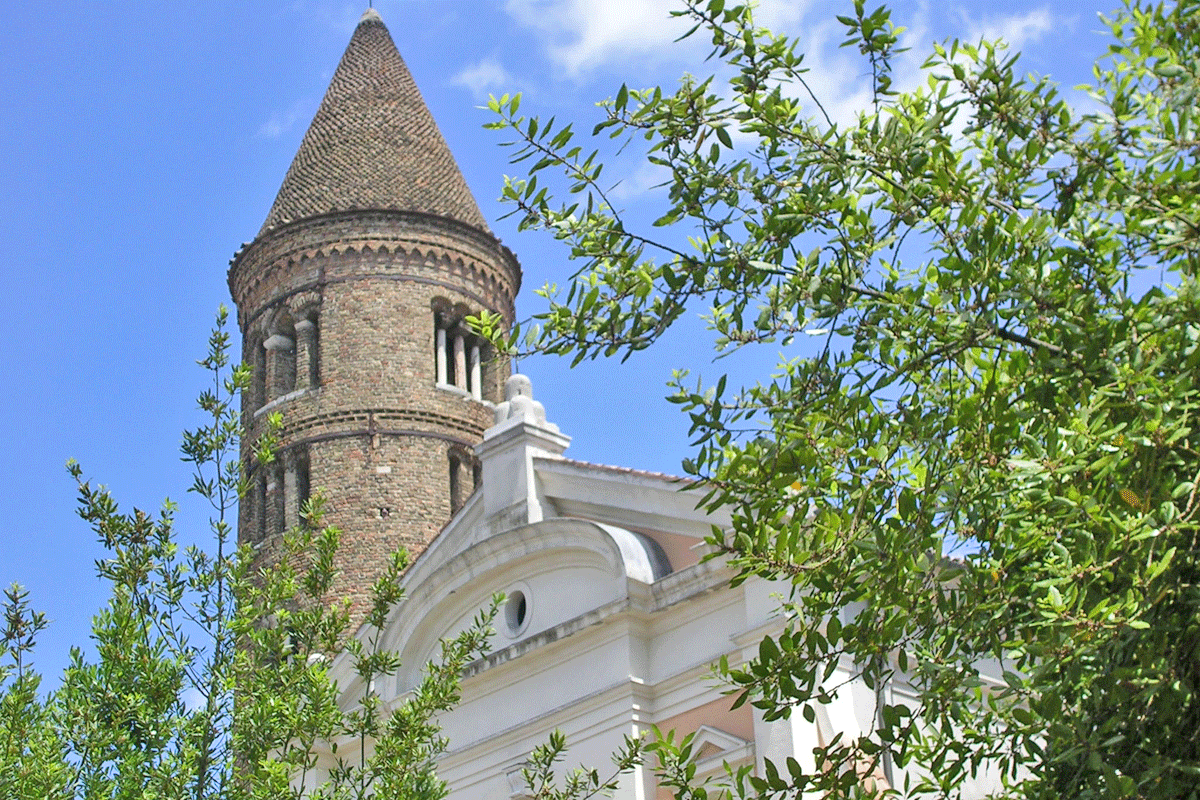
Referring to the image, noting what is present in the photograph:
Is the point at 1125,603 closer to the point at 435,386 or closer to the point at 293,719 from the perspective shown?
the point at 293,719

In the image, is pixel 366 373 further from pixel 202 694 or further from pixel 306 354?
pixel 202 694

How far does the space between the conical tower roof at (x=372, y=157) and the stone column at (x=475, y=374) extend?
2.47 m

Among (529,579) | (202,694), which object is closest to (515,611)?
(529,579)

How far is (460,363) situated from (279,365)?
325 centimetres

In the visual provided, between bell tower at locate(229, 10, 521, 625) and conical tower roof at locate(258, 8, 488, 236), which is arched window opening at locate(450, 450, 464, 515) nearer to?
bell tower at locate(229, 10, 521, 625)

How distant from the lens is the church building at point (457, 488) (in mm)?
16484

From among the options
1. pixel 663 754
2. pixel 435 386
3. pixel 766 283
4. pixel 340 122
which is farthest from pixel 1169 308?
pixel 340 122

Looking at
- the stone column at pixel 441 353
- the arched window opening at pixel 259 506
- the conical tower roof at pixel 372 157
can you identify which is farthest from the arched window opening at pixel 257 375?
the stone column at pixel 441 353

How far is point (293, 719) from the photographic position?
9.37 metres

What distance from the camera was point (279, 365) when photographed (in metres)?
29.5

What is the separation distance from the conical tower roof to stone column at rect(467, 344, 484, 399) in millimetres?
2472

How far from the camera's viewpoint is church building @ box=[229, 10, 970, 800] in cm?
1648

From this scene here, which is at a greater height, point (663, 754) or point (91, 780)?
point (91, 780)

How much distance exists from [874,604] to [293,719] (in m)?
4.05
